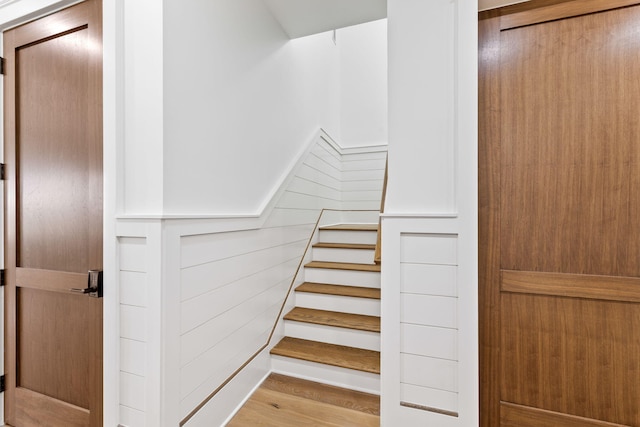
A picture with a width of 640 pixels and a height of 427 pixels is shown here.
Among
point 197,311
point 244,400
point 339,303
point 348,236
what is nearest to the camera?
point 197,311

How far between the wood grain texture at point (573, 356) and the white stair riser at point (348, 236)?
153 cm

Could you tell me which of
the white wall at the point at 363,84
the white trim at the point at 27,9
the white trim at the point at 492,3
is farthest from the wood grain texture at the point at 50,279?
the white wall at the point at 363,84

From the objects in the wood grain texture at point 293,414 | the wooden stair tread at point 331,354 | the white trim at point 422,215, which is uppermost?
the white trim at point 422,215

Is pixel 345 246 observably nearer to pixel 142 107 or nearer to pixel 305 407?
pixel 305 407

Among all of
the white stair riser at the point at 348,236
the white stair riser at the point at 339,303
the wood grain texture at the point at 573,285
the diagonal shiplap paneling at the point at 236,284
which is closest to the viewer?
the wood grain texture at the point at 573,285

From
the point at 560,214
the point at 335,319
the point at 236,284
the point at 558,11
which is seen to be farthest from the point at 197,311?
the point at 558,11

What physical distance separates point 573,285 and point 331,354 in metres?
1.38

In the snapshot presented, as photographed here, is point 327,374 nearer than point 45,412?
No

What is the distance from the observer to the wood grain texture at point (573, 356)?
1136 millimetres

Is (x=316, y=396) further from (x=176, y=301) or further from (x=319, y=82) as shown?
(x=319, y=82)

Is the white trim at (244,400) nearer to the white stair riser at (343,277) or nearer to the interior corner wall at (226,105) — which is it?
the white stair riser at (343,277)

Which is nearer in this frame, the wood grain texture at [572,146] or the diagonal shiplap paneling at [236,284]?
the wood grain texture at [572,146]

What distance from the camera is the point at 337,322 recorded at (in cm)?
213

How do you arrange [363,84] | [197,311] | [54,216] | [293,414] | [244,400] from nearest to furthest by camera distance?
[197,311] → [54,216] → [293,414] → [244,400] → [363,84]
